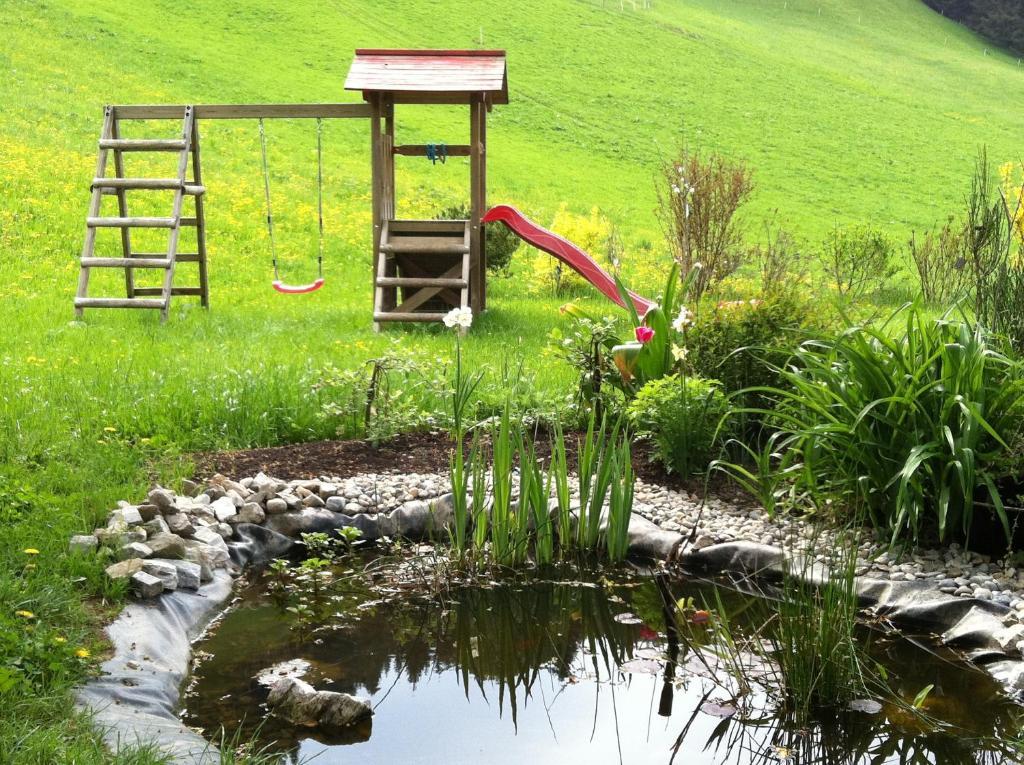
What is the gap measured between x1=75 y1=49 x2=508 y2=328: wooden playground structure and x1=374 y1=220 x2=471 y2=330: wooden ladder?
1cm

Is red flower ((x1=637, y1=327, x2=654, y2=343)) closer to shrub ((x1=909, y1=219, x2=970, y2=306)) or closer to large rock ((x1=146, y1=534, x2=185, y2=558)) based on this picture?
large rock ((x1=146, y1=534, x2=185, y2=558))

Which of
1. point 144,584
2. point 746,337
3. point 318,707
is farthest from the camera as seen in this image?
point 746,337

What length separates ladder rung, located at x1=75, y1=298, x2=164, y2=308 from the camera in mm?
9258

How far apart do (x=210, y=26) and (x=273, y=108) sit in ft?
74.2

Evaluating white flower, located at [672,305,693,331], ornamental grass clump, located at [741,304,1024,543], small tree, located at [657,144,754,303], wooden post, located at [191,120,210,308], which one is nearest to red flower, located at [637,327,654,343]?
white flower, located at [672,305,693,331]

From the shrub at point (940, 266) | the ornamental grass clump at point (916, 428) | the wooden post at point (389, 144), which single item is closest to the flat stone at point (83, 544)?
the ornamental grass clump at point (916, 428)

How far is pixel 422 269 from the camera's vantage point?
10.6 metres

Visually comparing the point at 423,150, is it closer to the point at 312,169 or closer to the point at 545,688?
the point at 545,688

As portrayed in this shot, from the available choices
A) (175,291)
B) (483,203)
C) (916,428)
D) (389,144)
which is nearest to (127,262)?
A: (175,291)

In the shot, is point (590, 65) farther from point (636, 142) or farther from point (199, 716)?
point (199, 716)

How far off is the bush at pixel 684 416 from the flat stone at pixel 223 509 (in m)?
2.04

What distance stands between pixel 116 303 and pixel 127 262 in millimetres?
540

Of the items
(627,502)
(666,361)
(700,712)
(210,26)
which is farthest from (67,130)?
(700,712)

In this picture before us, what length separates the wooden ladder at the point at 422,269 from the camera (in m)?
9.82
